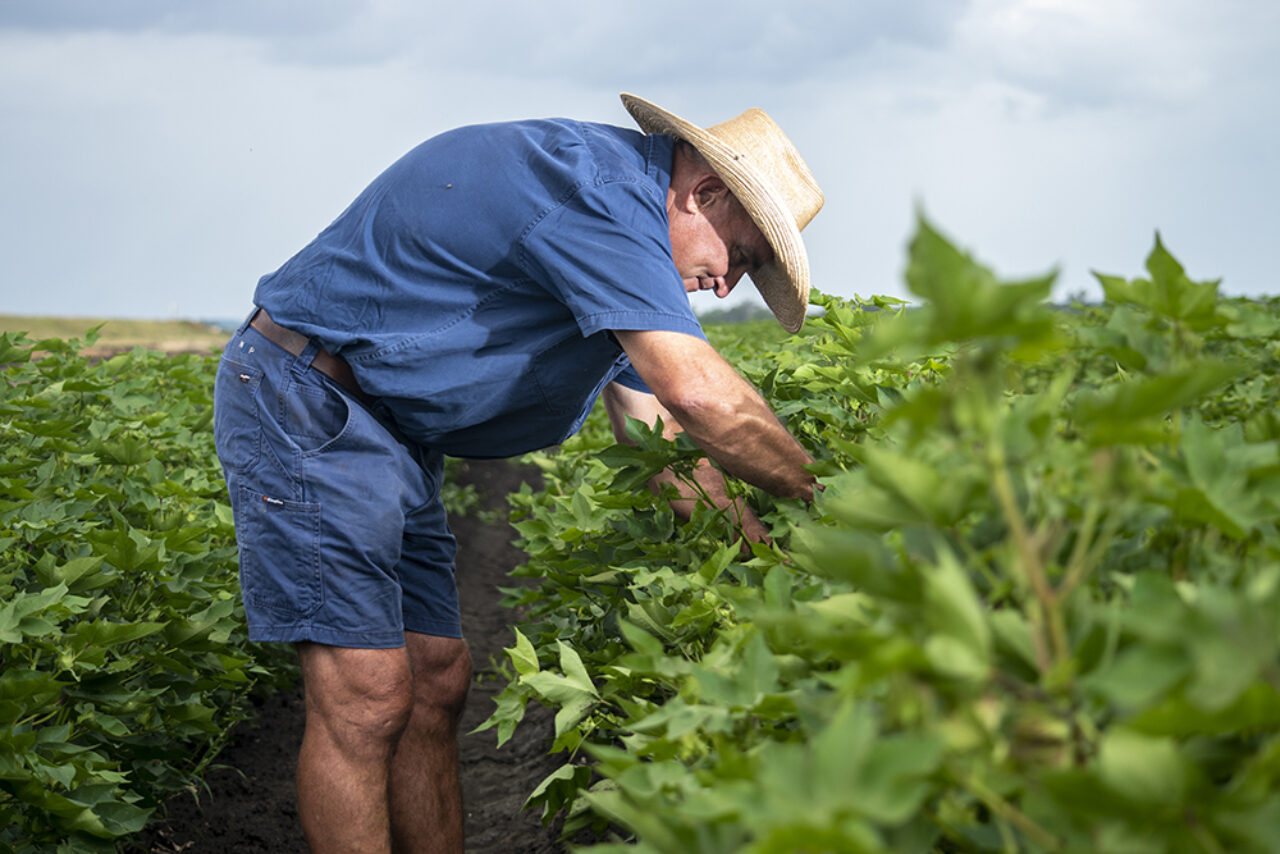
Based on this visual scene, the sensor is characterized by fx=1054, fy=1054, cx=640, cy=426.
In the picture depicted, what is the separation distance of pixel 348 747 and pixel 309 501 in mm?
615

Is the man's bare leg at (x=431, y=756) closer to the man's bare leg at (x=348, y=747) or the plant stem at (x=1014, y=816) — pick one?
the man's bare leg at (x=348, y=747)

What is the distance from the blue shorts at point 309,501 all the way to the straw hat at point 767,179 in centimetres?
108

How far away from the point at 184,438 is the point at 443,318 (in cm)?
237

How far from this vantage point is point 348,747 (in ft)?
8.54

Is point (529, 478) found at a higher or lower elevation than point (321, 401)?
lower

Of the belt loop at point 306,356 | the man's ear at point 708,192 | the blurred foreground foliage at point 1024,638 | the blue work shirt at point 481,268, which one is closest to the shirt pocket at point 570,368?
the blue work shirt at point 481,268

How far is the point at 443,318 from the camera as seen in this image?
2.58 meters

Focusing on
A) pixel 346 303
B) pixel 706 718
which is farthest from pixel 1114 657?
pixel 346 303

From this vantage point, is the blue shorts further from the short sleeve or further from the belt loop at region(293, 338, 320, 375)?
the short sleeve

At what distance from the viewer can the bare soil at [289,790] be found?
3.34 meters

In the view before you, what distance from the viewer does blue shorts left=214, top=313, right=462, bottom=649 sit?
8.61ft

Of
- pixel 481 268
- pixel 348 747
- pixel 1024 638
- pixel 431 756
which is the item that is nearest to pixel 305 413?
pixel 481 268

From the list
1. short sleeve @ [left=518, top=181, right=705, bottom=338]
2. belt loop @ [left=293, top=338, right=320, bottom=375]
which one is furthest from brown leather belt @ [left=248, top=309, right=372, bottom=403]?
short sleeve @ [left=518, top=181, right=705, bottom=338]

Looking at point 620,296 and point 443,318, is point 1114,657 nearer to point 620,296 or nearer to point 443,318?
point 620,296
